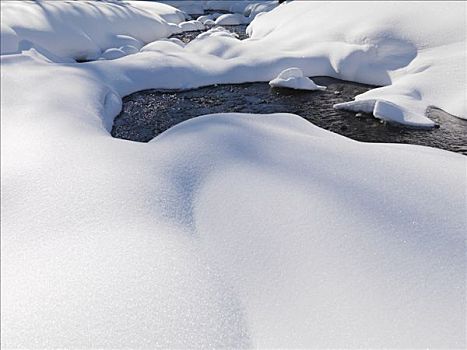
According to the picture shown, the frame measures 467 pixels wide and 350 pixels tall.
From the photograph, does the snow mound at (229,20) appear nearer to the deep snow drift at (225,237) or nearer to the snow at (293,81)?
the snow at (293,81)

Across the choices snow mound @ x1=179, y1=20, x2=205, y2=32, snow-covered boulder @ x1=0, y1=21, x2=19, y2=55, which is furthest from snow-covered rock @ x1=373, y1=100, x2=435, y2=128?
snow mound @ x1=179, y1=20, x2=205, y2=32

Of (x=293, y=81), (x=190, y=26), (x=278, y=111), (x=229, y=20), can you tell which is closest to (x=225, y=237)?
(x=278, y=111)

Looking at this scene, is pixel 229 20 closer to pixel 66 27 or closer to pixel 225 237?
pixel 66 27

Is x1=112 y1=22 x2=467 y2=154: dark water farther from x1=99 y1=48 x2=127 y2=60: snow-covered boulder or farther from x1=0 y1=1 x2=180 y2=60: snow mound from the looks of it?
x1=0 y1=1 x2=180 y2=60: snow mound

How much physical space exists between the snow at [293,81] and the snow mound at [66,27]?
14.5ft

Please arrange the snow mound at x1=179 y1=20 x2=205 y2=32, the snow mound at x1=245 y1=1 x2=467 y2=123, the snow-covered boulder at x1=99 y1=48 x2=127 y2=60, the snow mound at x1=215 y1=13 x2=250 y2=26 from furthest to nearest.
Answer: the snow mound at x1=215 y1=13 x2=250 y2=26 → the snow mound at x1=179 y1=20 x2=205 y2=32 → the snow-covered boulder at x1=99 y1=48 x2=127 y2=60 → the snow mound at x1=245 y1=1 x2=467 y2=123

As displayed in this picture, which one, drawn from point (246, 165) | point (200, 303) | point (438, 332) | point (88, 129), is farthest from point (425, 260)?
point (88, 129)

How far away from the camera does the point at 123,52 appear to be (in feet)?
26.6

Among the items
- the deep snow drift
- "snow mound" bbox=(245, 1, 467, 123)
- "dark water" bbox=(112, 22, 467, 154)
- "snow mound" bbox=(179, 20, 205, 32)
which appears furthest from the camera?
"snow mound" bbox=(179, 20, 205, 32)

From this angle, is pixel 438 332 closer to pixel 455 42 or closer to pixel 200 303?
pixel 200 303

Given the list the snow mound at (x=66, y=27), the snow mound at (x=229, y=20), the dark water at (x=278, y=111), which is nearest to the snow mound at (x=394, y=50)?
the dark water at (x=278, y=111)

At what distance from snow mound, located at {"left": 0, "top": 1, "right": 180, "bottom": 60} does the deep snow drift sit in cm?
433

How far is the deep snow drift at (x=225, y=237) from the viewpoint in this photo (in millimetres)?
1509

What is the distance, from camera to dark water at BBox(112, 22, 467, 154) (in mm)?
4355
